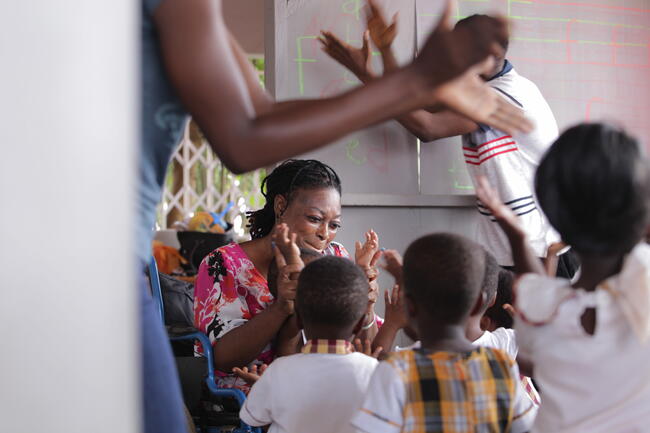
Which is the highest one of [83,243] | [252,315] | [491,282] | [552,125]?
[552,125]

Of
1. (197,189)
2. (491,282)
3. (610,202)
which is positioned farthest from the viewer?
(197,189)

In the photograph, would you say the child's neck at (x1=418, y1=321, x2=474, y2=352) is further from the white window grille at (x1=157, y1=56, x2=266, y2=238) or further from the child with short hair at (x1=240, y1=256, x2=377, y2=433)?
the white window grille at (x1=157, y1=56, x2=266, y2=238)

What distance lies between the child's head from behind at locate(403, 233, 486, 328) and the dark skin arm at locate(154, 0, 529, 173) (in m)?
0.46

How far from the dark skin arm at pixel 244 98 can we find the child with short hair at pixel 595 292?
0.82 ft

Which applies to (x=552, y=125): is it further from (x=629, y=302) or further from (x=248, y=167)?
(x=248, y=167)

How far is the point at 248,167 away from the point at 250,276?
1.15 m

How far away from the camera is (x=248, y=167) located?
97 centimetres

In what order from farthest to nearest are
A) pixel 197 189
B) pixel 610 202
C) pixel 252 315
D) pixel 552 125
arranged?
1. pixel 197 189
2. pixel 552 125
3. pixel 252 315
4. pixel 610 202

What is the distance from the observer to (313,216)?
7.03 feet

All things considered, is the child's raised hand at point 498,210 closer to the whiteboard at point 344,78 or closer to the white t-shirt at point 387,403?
the white t-shirt at point 387,403

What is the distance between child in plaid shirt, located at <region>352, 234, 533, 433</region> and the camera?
1.26m

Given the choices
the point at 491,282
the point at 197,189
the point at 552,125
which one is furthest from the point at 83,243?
the point at 197,189

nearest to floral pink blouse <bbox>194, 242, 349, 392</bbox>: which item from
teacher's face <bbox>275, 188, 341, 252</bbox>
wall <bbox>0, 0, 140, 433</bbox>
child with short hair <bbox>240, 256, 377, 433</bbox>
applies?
teacher's face <bbox>275, 188, 341, 252</bbox>

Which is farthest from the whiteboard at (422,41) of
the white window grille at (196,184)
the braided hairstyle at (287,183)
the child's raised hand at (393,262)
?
the white window grille at (196,184)
